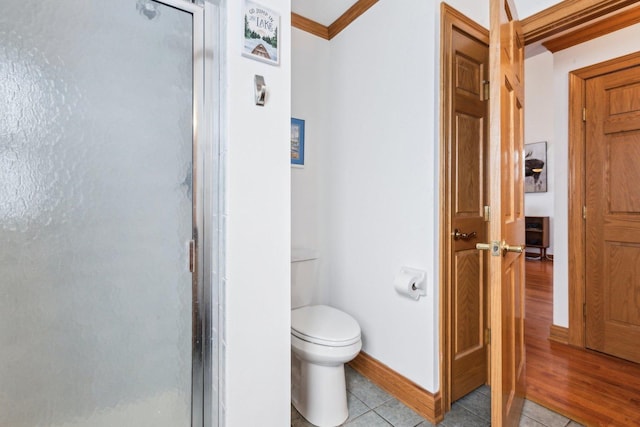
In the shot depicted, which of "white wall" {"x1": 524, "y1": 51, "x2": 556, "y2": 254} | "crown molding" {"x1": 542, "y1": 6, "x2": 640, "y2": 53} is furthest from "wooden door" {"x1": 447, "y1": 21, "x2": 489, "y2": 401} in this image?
"white wall" {"x1": 524, "y1": 51, "x2": 556, "y2": 254}

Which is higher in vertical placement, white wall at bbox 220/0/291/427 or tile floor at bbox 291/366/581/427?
white wall at bbox 220/0/291/427

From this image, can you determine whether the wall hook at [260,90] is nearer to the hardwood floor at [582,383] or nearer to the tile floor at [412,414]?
the tile floor at [412,414]

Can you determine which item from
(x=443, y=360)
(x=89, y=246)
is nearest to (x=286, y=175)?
(x=89, y=246)

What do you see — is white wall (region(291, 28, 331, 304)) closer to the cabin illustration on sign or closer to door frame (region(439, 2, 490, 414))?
door frame (region(439, 2, 490, 414))

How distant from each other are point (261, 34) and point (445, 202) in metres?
1.14

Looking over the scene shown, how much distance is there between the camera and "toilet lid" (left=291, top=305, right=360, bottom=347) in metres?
1.48

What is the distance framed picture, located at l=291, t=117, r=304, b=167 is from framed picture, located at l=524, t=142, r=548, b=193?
4769 mm

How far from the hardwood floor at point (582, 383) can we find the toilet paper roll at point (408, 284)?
924 mm

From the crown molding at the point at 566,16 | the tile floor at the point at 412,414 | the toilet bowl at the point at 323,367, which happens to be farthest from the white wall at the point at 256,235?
the crown molding at the point at 566,16

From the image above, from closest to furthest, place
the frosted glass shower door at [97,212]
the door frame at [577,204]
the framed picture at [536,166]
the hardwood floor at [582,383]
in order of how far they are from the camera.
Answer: the frosted glass shower door at [97,212] → the hardwood floor at [582,383] → the door frame at [577,204] → the framed picture at [536,166]

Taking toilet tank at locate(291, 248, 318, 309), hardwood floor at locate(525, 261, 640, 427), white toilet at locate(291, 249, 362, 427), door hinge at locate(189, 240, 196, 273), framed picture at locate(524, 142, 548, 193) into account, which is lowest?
hardwood floor at locate(525, 261, 640, 427)

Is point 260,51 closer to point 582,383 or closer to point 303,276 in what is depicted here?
point 303,276

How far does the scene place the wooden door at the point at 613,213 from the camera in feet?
6.90

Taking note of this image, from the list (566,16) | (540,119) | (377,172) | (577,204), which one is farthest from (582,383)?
(540,119)
